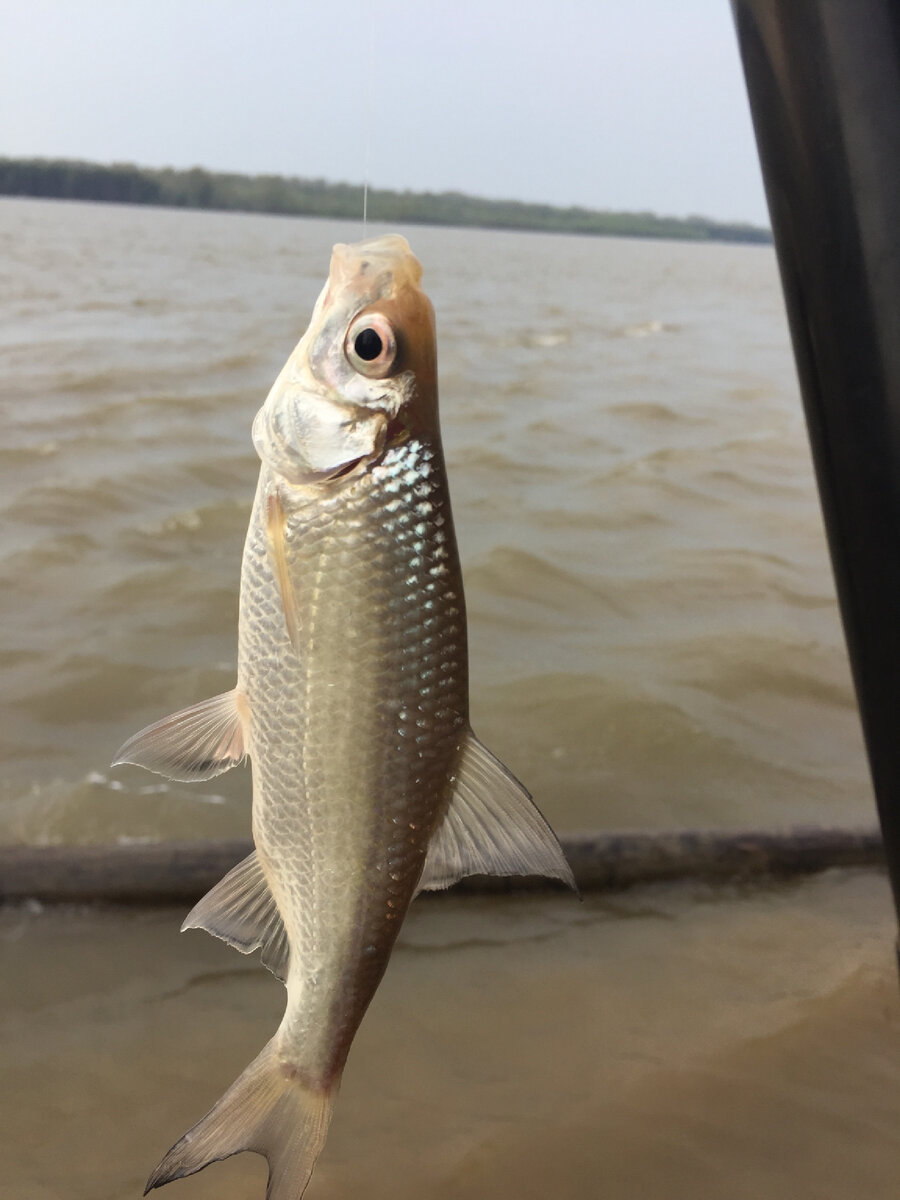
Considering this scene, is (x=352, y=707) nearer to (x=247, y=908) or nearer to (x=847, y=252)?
(x=247, y=908)

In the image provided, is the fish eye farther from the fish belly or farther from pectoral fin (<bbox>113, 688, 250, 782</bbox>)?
pectoral fin (<bbox>113, 688, 250, 782</bbox>)

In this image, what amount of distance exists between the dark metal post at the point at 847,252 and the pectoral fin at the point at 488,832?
2.24 ft

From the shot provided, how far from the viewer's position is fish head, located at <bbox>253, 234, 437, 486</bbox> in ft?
3.80

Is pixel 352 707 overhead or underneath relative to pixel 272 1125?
overhead

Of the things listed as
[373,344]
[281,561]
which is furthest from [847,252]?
[281,561]

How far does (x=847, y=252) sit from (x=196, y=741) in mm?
1065

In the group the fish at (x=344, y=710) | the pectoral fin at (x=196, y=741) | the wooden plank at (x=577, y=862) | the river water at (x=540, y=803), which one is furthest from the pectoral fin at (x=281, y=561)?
A: the wooden plank at (x=577, y=862)

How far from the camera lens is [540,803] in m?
3.68

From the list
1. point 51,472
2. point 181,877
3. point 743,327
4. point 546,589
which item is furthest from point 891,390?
point 743,327

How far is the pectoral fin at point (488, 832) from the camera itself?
109 cm

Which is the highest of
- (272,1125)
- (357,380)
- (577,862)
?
(357,380)

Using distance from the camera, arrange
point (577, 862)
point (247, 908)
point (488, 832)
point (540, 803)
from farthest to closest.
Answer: point (540, 803) < point (577, 862) < point (247, 908) < point (488, 832)

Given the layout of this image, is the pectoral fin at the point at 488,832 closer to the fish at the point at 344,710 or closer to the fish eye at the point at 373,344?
the fish at the point at 344,710

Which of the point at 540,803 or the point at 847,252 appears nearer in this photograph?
the point at 847,252
